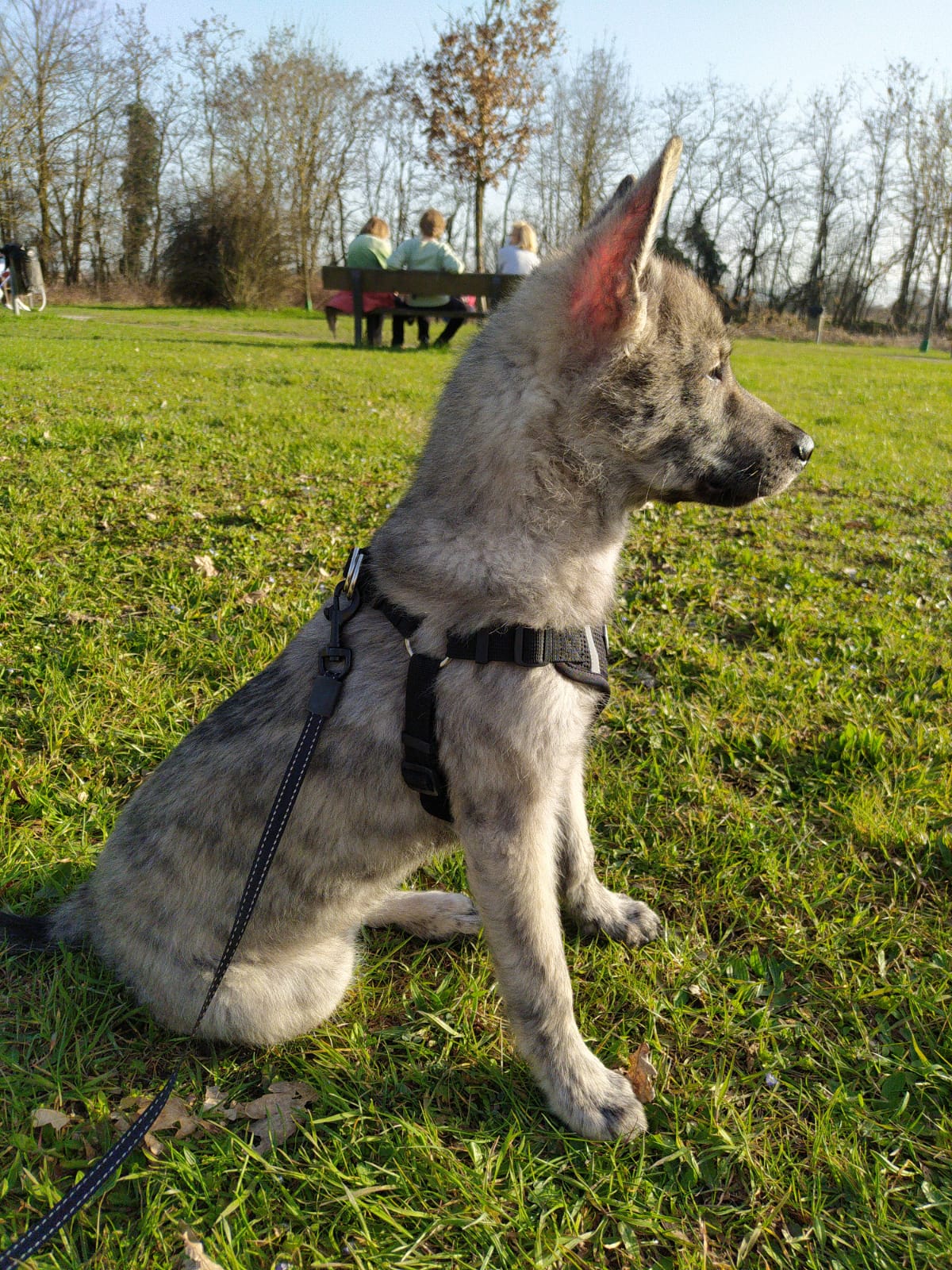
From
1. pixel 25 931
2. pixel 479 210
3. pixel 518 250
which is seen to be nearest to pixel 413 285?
pixel 518 250

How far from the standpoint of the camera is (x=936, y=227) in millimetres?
38312

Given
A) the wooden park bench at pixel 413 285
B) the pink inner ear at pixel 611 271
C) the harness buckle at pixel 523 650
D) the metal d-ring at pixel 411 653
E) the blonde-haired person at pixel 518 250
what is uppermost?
the blonde-haired person at pixel 518 250

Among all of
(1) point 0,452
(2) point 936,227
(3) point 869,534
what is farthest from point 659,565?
(2) point 936,227

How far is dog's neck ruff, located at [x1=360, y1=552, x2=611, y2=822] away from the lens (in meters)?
2.11

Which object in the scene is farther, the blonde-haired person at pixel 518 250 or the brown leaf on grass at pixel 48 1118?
the blonde-haired person at pixel 518 250

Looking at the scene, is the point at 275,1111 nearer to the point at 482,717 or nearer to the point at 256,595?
the point at 482,717

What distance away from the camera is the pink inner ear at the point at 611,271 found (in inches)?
80.3

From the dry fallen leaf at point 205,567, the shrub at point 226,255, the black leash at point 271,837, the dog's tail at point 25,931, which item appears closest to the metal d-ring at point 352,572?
the black leash at point 271,837

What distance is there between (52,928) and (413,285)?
14.9m

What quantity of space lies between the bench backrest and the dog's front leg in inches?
548

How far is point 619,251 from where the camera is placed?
209cm

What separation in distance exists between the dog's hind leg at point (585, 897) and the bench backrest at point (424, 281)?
13454 millimetres

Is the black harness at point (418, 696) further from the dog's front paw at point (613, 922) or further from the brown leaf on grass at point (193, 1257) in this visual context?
the dog's front paw at point (613, 922)

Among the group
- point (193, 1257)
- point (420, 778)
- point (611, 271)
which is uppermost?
point (611, 271)
